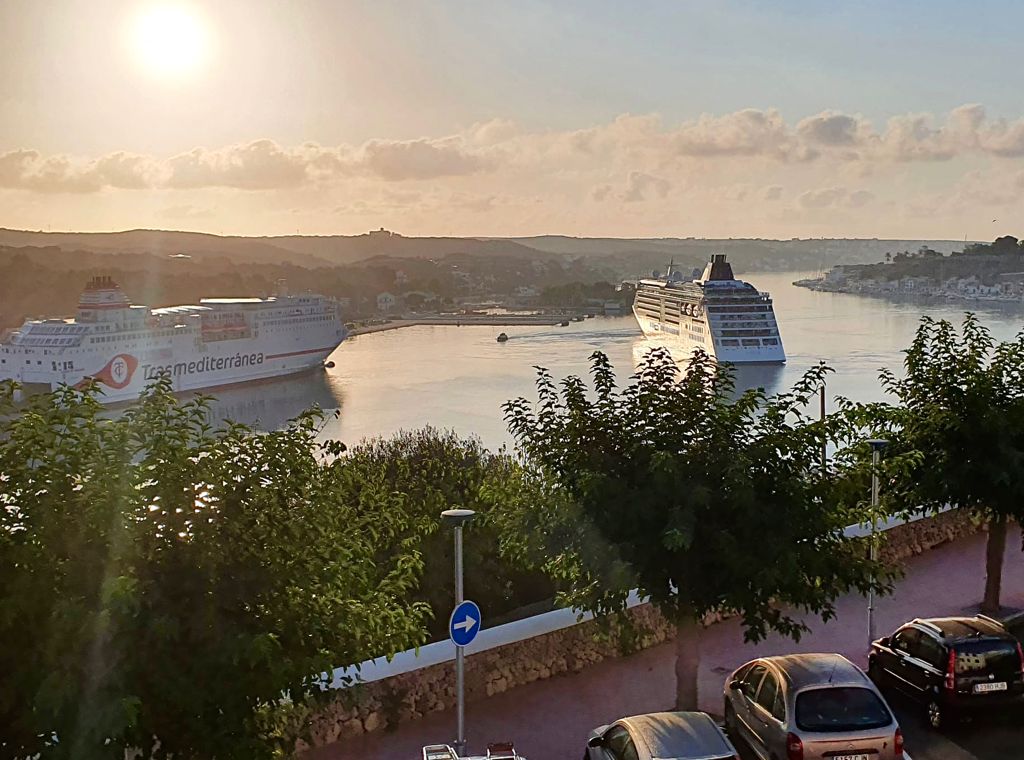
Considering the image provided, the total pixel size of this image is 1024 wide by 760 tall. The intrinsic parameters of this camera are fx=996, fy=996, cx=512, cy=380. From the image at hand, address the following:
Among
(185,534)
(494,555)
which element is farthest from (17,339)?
(185,534)

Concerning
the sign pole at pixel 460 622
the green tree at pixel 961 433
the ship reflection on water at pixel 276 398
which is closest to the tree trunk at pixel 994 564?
the green tree at pixel 961 433

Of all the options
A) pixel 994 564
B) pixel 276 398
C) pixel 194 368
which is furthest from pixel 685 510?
pixel 194 368

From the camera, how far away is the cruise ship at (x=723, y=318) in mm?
52312

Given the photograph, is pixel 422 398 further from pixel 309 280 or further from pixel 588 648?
pixel 309 280

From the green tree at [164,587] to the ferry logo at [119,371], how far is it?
46391 mm

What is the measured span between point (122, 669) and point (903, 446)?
644 centimetres

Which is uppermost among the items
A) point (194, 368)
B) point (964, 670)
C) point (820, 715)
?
point (820, 715)

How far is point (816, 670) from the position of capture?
5.36m

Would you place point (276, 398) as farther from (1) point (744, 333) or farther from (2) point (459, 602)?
(2) point (459, 602)

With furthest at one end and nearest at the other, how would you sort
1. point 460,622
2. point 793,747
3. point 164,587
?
1. point 460,622
2. point 793,747
3. point 164,587

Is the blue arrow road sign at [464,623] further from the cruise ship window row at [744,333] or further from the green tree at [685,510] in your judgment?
the cruise ship window row at [744,333]

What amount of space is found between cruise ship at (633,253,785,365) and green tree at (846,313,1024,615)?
39677mm

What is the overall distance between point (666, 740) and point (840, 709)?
0.98 metres

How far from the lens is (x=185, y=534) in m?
4.36
